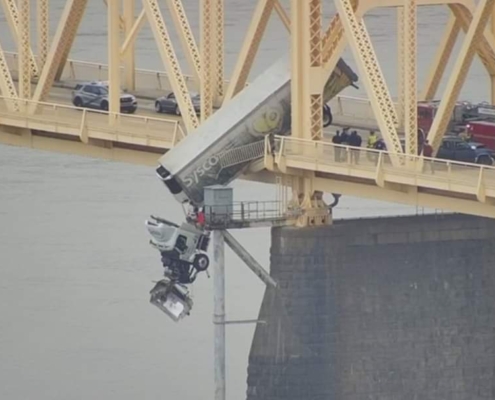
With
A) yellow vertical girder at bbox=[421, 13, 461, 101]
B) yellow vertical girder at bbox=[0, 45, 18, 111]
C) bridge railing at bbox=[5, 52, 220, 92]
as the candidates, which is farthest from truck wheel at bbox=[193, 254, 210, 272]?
bridge railing at bbox=[5, 52, 220, 92]

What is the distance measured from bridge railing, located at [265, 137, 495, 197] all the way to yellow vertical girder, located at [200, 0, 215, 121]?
8.18 feet

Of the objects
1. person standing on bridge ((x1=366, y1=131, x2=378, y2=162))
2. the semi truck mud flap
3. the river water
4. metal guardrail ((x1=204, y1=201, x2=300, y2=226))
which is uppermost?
person standing on bridge ((x1=366, y1=131, x2=378, y2=162))

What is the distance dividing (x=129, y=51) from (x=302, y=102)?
806 cm

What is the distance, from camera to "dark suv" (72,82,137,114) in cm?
5050

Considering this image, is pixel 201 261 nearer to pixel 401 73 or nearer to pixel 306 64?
pixel 306 64

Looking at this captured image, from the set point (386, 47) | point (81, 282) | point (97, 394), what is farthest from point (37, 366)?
point (386, 47)

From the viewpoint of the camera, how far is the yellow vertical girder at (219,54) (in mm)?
46875

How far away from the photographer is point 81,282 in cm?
5694

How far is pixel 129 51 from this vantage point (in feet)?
171

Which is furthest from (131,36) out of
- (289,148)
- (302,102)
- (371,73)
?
(371,73)

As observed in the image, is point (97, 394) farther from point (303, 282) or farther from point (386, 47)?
point (386, 47)

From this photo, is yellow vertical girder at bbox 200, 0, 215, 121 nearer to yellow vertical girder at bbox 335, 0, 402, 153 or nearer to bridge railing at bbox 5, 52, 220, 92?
yellow vertical girder at bbox 335, 0, 402, 153

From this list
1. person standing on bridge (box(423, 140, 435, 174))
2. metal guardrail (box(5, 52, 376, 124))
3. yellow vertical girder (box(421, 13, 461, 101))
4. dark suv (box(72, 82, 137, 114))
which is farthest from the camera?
dark suv (box(72, 82, 137, 114))

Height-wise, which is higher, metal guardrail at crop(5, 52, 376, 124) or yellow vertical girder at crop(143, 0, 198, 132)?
yellow vertical girder at crop(143, 0, 198, 132)
